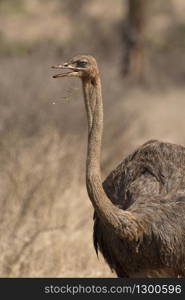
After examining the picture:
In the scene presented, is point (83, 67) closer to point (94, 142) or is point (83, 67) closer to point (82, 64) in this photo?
point (82, 64)

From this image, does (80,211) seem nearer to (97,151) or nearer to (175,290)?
(175,290)

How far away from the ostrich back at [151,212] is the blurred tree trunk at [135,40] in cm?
993

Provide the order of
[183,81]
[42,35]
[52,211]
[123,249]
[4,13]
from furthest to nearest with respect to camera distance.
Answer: [4,13]
[42,35]
[183,81]
[52,211]
[123,249]

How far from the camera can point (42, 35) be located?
64.1ft

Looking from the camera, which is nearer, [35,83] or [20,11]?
[35,83]

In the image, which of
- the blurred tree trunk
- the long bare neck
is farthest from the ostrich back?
the blurred tree trunk

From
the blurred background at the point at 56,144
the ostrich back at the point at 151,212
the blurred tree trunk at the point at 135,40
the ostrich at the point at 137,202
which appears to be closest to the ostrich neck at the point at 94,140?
the ostrich at the point at 137,202

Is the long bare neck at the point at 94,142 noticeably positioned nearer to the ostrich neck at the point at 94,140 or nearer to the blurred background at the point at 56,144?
the ostrich neck at the point at 94,140

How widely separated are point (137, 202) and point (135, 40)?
10.9m

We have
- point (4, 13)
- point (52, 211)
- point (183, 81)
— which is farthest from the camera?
point (4, 13)

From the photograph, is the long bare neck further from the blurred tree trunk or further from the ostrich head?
the blurred tree trunk

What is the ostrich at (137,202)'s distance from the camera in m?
4.96

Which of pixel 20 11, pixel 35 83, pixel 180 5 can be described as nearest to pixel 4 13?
pixel 20 11

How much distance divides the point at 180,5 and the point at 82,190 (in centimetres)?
1554
